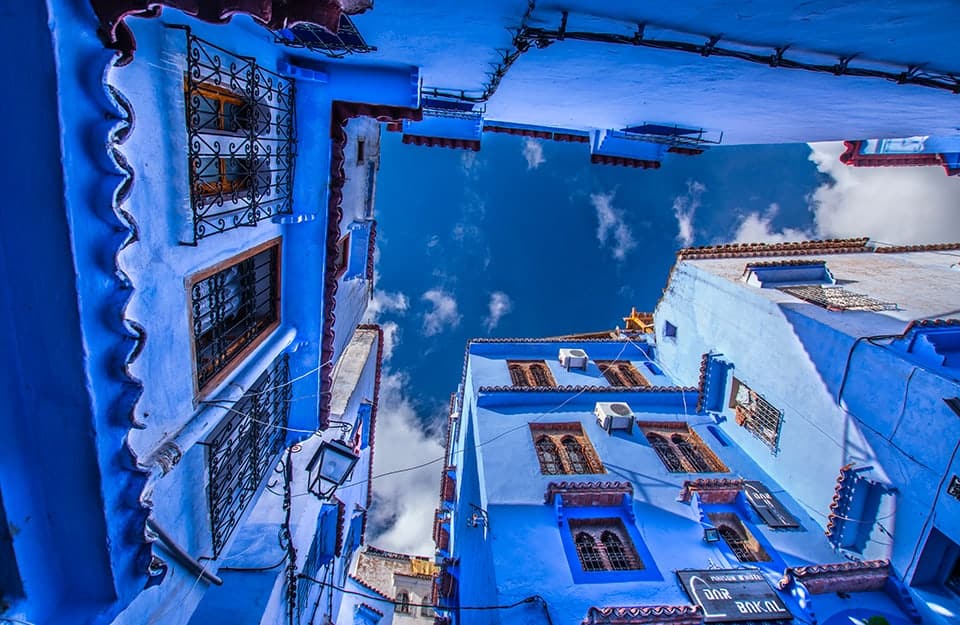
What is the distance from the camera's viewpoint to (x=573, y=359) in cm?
1752

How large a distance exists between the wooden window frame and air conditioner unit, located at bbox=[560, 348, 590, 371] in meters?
12.8

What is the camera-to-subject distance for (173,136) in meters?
3.99

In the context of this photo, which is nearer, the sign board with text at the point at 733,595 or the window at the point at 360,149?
the sign board with text at the point at 733,595

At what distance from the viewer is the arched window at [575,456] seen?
1233 centimetres

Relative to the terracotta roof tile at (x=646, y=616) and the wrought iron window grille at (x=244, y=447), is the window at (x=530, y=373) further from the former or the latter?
the wrought iron window grille at (x=244, y=447)

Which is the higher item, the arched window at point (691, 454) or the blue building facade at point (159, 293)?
the blue building facade at point (159, 293)

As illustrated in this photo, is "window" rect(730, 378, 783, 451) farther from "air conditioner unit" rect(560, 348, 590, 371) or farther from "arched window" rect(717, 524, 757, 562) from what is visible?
"air conditioner unit" rect(560, 348, 590, 371)

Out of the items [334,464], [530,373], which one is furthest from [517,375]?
[334,464]

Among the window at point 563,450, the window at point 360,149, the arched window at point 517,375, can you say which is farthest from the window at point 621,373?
the window at point 360,149

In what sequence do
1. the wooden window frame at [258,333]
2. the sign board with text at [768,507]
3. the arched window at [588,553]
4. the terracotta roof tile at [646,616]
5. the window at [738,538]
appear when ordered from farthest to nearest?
the sign board with text at [768,507] → the window at [738,538] → the arched window at [588,553] → the terracotta roof tile at [646,616] → the wooden window frame at [258,333]

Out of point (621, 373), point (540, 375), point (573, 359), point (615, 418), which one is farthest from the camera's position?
point (621, 373)

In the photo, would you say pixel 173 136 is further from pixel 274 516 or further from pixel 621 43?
pixel 274 516

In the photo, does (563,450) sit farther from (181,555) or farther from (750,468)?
(181,555)

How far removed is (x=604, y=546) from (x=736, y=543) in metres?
3.59
